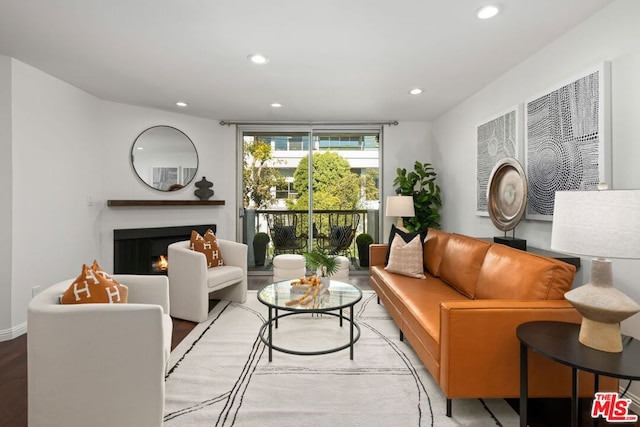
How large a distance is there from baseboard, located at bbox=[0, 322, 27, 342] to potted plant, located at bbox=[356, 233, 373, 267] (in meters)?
4.00

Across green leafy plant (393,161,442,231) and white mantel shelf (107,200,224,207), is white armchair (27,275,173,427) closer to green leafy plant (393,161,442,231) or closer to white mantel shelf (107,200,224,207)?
white mantel shelf (107,200,224,207)

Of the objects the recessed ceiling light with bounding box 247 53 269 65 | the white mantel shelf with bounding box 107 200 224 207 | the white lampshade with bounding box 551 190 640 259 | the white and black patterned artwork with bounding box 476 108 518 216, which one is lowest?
the white lampshade with bounding box 551 190 640 259

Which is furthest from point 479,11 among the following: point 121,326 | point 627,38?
point 121,326

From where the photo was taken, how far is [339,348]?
2.40 m

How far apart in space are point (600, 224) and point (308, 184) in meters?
4.13

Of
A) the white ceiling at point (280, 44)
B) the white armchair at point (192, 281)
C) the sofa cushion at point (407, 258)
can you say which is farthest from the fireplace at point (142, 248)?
the sofa cushion at point (407, 258)

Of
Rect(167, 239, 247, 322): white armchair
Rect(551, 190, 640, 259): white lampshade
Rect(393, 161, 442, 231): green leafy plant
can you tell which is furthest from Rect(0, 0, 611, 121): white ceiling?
Rect(167, 239, 247, 322): white armchair

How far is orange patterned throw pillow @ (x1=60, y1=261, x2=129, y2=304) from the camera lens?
1705 millimetres

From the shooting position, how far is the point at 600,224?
4.12 ft

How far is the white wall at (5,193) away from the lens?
2779mm

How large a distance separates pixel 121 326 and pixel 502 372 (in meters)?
1.87

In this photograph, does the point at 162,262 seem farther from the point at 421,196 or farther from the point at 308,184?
the point at 421,196

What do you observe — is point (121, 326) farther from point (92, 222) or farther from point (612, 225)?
point (92, 222)

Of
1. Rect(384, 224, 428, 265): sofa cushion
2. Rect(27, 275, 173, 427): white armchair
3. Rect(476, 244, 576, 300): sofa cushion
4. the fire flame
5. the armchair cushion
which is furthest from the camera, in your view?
the fire flame
